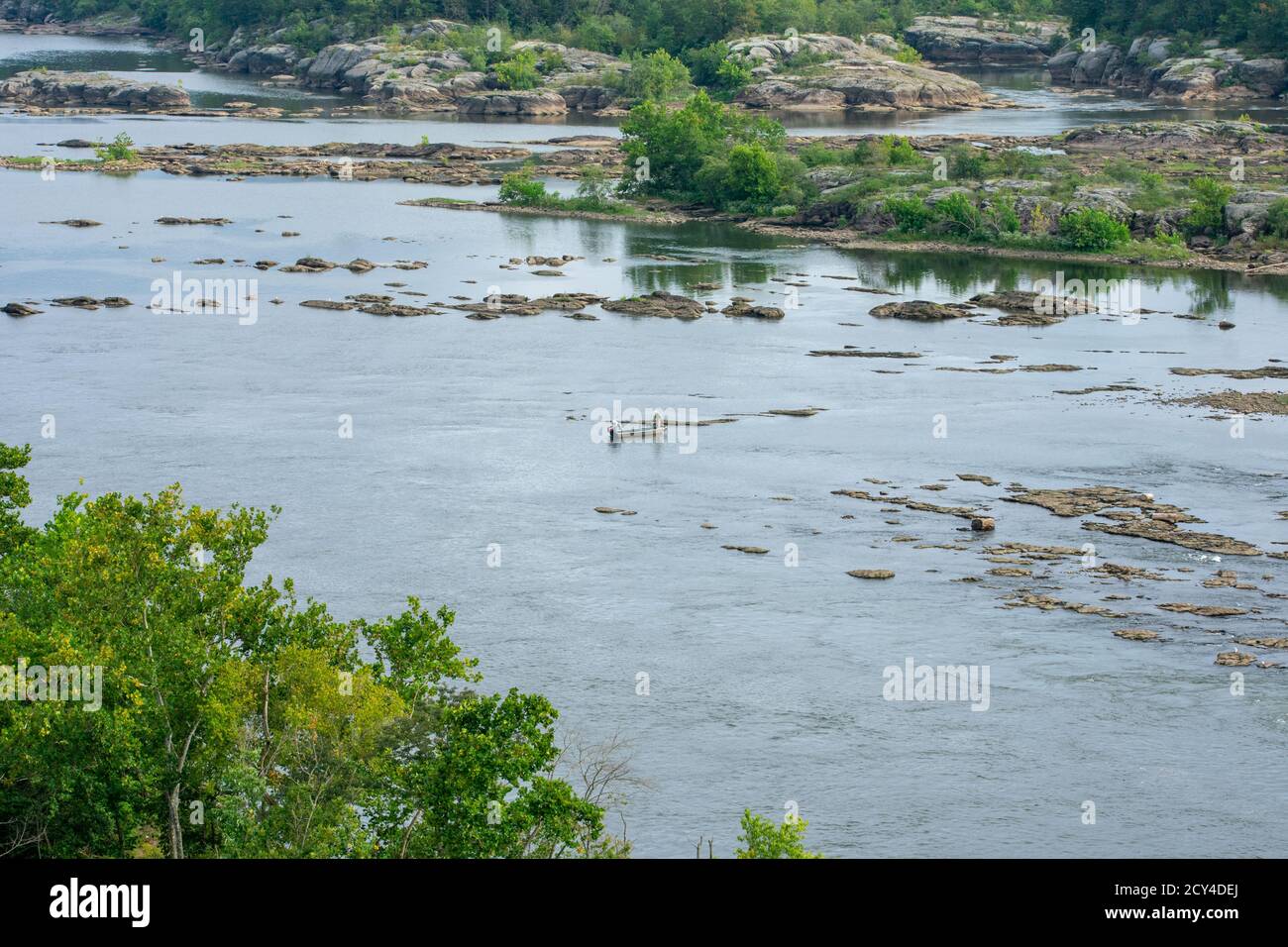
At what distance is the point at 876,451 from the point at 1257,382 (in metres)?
24.8

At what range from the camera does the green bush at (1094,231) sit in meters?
117

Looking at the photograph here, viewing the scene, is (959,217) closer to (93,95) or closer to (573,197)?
(573,197)

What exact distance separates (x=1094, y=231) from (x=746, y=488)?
59.6 m

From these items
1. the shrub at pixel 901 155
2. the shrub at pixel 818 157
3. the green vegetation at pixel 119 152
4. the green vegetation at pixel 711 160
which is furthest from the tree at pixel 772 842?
the green vegetation at pixel 119 152

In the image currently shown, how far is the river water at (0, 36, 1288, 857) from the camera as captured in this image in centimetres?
4512

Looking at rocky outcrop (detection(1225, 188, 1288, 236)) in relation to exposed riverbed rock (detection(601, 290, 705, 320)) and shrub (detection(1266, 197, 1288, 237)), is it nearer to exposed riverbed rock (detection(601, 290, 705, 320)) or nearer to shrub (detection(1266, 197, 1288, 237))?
shrub (detection(1266, 197, 1288, 237))

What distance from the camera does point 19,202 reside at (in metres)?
136

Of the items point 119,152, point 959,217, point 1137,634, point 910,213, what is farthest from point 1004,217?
point 119,152

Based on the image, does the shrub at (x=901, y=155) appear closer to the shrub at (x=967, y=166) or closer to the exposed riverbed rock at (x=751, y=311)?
the shrub at (x=967, y=166)

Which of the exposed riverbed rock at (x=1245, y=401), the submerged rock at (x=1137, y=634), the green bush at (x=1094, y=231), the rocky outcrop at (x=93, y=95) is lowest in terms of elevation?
the submerged rock at (x=1137, y=634)

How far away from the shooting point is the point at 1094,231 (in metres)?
→ 118

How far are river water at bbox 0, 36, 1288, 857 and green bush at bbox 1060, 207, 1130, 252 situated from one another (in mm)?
4314

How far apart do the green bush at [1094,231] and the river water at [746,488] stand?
431 cm
